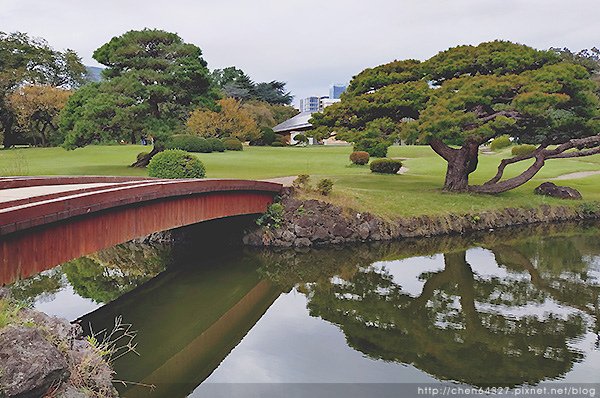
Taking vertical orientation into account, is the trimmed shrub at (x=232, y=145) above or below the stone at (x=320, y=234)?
above

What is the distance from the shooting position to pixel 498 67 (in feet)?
72.4

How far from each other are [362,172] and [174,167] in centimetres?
1527

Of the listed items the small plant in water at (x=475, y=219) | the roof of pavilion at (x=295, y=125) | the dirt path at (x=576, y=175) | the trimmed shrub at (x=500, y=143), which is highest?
the roof of pavilion at (x=295, y=125)

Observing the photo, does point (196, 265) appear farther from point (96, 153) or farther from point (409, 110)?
point (96, 153)

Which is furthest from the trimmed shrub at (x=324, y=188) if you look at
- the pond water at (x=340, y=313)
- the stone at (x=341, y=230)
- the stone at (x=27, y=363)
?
the stone at (x=27, y=363)

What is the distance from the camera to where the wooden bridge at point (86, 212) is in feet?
25.8

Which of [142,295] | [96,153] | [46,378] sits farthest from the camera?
[96,153]

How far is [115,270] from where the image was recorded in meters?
15.1

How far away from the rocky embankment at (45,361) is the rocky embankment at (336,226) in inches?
452

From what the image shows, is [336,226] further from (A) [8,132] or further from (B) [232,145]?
(A) [8,132]

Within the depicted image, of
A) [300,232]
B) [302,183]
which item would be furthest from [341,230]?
[302,183]

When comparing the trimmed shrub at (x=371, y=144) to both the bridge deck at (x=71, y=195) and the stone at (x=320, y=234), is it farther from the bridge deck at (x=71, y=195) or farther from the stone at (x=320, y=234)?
the bridge deck at (x=71, y=195)

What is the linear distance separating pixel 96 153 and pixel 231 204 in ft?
95.6

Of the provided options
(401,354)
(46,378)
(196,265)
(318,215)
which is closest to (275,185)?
(318,215)
